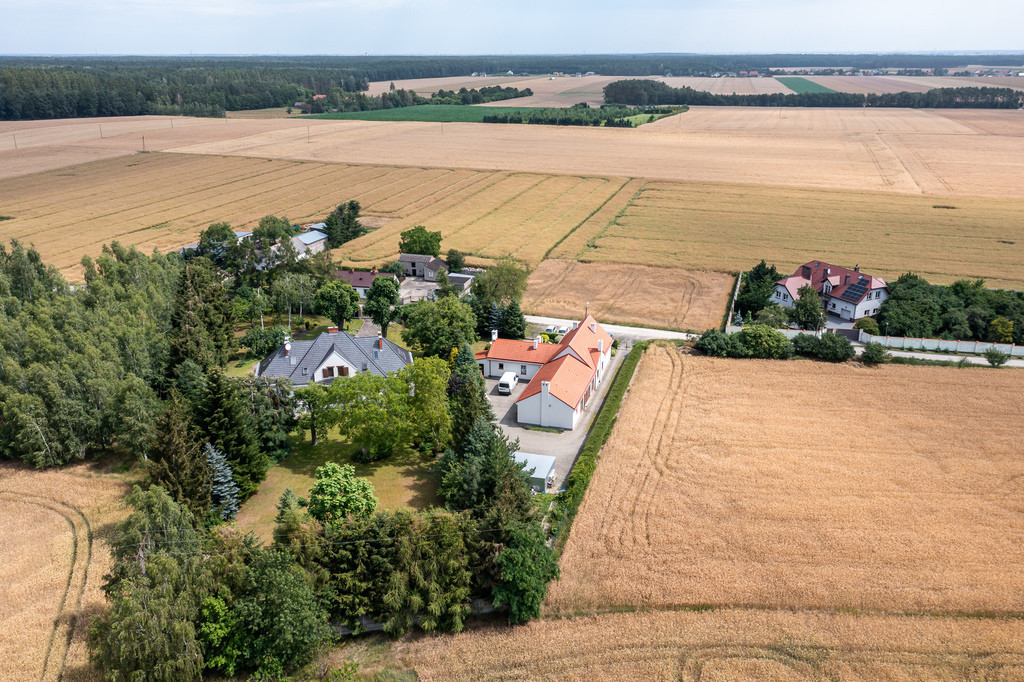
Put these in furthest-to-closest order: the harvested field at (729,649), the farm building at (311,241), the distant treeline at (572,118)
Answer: the distant treeline at (572,118) < the farm building at (311,241) < the harvested field at (729,649)

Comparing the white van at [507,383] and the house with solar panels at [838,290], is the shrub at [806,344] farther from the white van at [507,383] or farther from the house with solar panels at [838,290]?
the white van at [507,383]

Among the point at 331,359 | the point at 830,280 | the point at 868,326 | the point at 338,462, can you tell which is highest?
the point at 830,280

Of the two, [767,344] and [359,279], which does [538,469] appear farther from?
[359,279]

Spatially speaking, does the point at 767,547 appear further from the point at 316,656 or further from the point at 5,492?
the point at 5,492

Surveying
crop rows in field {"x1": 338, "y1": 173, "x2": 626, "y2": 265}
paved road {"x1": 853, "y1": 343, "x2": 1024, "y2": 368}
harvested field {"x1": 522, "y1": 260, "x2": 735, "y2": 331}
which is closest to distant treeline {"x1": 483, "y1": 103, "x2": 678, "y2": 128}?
crop rows in field {"x1": 338, "y1": 173, "x2": 626, "y2": 265}

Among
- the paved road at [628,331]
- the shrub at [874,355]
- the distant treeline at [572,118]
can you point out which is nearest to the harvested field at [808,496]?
the shrub at [874,355]

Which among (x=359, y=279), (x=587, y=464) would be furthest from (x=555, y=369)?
(x=359, y=279)
